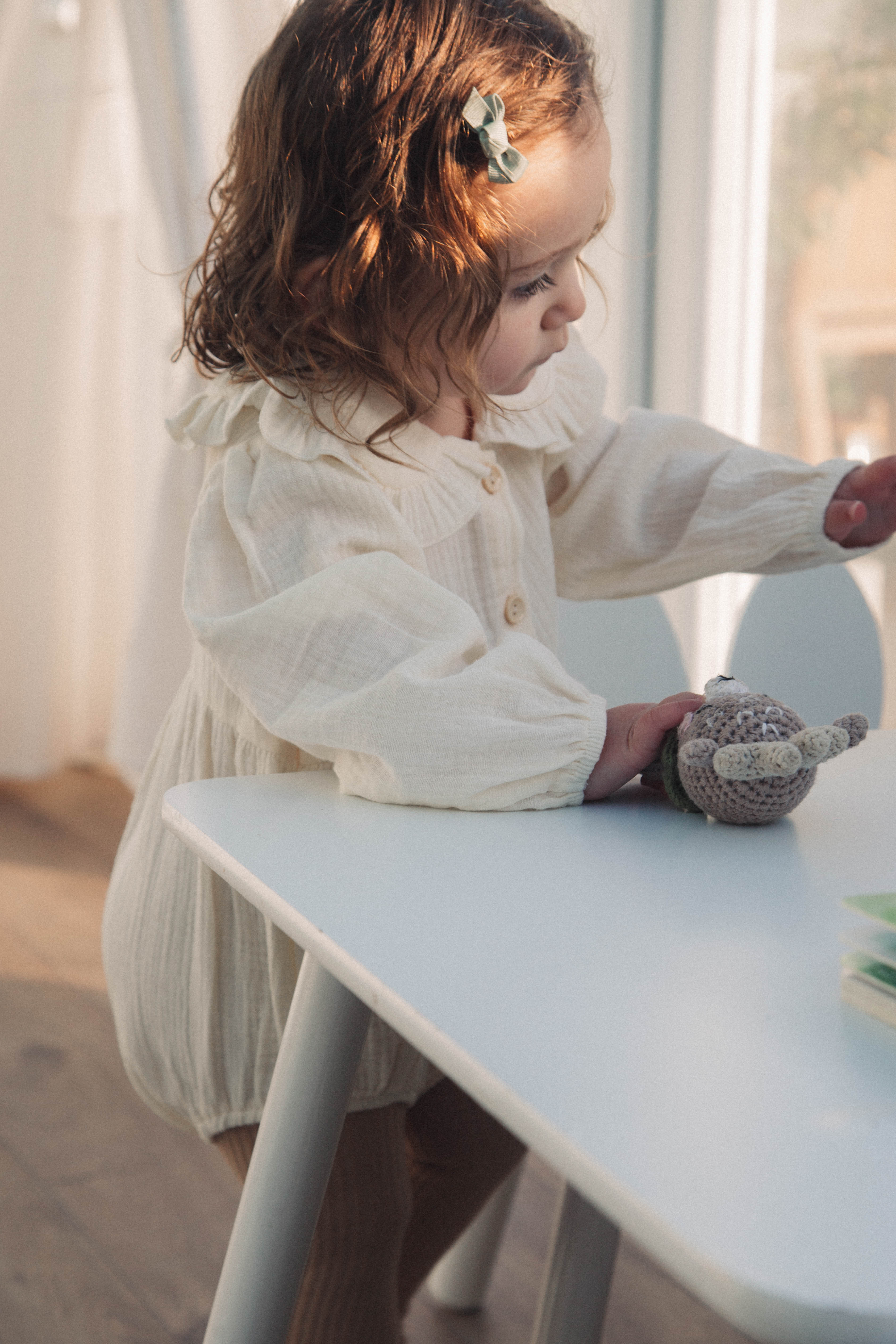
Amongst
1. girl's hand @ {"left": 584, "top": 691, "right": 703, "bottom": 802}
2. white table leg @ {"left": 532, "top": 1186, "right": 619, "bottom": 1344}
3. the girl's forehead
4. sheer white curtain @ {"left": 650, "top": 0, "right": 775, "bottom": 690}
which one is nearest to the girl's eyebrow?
the girl's forehead

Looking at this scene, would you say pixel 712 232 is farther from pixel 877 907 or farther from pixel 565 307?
pixel 877 907

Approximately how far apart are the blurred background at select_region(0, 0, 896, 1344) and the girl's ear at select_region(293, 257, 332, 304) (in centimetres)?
22

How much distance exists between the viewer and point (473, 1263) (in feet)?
3.35

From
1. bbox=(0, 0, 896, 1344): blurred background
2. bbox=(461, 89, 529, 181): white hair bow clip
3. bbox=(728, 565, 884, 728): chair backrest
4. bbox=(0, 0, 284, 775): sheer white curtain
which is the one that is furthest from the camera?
bbox=(0, 0, 284, 775): sheer white curtain

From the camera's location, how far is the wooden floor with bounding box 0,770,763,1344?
1007mm

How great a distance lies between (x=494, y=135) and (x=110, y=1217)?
1012mm

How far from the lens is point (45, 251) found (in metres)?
2.20

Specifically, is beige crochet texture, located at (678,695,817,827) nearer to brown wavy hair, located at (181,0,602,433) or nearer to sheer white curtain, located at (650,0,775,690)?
brown wavy hair, located at (181,0,602,433)

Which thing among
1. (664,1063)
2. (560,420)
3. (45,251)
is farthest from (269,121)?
(45,251)

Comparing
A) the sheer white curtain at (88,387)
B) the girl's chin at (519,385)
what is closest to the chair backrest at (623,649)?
the girl's chin at (519,385)

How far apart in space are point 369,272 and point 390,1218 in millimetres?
519

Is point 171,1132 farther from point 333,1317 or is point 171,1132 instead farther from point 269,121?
point 269,121

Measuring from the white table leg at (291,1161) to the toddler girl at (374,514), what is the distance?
11 cm

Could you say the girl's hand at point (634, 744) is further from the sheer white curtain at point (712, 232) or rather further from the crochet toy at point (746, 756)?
the sheer white curtain at point (712, 232)
